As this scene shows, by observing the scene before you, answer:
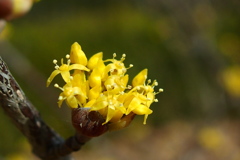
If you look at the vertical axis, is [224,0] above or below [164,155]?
above

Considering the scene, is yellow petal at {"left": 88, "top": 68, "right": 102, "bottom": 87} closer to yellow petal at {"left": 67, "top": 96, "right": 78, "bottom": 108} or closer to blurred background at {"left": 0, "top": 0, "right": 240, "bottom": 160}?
yellow petal at {"left": 67, "top": 96, "right": 78, "bottom": 108}

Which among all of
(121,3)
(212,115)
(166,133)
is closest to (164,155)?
(166,133)

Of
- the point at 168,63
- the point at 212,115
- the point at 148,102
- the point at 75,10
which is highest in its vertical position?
the point at 148,102

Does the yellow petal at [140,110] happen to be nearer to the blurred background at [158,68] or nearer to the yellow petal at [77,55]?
the yellow petal at [77,55]

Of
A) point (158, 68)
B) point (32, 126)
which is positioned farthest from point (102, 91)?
point (158, 68)

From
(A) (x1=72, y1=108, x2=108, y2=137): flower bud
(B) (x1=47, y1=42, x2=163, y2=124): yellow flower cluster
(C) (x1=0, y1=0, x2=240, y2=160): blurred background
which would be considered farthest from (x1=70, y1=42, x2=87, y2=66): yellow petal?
(C) (x1=0, y1=0, x2=240, y2=160): blurred background

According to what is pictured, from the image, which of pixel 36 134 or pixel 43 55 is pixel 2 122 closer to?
pixel 43 55

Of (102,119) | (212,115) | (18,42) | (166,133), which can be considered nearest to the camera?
(102,119)
